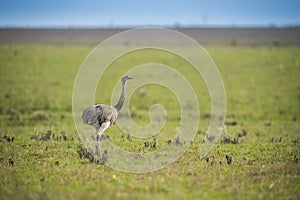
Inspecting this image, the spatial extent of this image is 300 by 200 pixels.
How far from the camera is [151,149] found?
1273cm

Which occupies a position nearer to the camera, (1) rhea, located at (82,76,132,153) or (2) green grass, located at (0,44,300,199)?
(2) green grass, located at (0,44,300,199)

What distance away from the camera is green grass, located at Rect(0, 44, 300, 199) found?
348 inches

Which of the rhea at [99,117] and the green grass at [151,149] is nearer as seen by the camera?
the green grass at [151,149]

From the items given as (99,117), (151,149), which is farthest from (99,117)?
(151,149)

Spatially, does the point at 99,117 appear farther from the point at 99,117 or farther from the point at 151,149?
the point at 151,149

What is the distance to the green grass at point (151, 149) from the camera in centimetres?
883

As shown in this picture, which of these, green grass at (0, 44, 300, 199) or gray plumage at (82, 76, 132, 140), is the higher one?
gray plumage at (82, 76, 132, 140)

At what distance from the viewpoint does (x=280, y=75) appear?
35.0m

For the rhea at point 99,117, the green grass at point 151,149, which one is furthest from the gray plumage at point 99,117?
the green grass at point 151,149

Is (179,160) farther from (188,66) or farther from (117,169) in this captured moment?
(188,66)

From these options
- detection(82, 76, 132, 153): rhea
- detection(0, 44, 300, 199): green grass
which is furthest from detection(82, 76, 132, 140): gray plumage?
detection(0, 44, 300, 199): green grass

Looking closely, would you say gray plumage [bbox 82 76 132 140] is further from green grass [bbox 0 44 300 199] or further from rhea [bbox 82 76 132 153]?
green grass [bbox 0 44 300 199]

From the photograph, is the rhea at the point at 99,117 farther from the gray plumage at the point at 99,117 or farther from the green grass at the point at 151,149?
the green grass at the point at 151,149

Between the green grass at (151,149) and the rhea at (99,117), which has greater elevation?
the rhea at (99,117)
